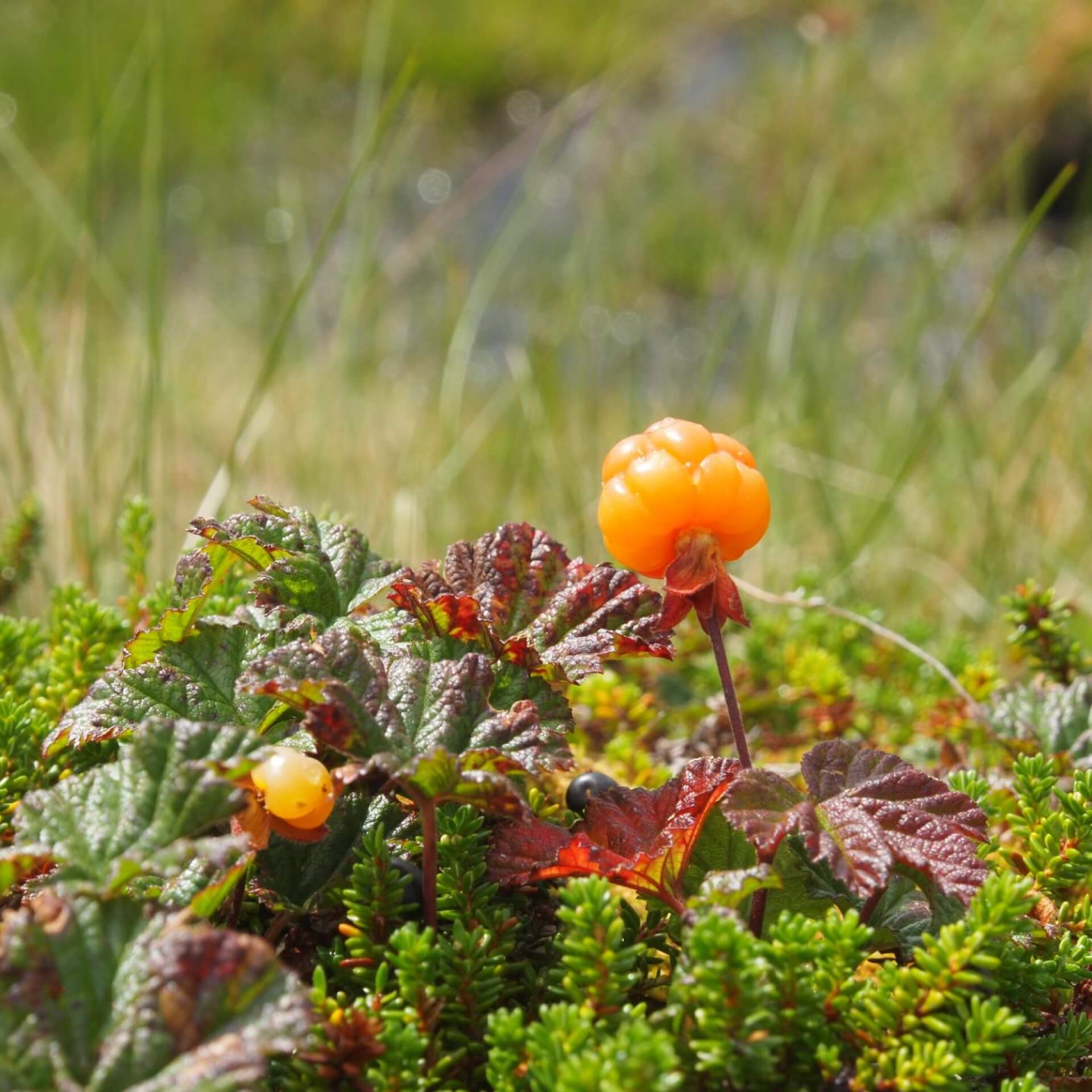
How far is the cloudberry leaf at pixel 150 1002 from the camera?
0.66 meters

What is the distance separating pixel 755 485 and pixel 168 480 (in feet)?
6.65

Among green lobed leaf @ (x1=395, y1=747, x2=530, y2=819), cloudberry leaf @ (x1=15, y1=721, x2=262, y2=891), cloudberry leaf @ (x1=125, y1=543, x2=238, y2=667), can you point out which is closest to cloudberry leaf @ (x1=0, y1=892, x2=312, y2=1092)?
cloudberry leaf @ (x1=15, y1=721, x2=262, y2=891)

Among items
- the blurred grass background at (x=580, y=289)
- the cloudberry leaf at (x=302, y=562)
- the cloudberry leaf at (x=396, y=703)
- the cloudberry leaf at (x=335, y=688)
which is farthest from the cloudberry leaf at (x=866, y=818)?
the blurred grass background at (x=580, y=289)

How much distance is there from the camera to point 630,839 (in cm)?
91

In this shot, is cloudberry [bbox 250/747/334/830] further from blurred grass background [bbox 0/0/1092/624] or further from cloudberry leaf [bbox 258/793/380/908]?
blurred grass background [bbox 0/0/1092/624]

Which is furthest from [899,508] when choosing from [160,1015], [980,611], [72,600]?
[160,1015]

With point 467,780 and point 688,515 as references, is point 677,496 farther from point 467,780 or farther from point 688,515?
point 467,780

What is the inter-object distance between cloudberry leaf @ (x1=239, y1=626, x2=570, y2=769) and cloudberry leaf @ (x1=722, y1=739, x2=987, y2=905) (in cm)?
16

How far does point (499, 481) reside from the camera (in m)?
3.69

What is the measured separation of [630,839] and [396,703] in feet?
0.73

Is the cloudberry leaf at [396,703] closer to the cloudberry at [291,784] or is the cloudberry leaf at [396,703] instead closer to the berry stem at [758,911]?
the cloudberry at [291,784]

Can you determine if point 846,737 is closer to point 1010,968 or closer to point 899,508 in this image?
point 1010,968

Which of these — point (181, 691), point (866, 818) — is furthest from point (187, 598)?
point (866, 818)

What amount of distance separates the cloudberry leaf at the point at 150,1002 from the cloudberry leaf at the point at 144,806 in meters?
0.04
